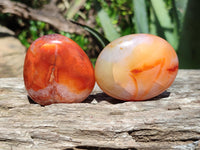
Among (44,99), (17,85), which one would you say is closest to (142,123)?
(44,99)

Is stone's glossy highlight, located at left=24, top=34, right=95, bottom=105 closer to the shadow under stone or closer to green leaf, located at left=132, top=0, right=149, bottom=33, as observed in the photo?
the shadow under stone

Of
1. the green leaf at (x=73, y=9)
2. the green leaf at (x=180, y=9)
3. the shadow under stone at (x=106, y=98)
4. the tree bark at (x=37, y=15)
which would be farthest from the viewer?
the tree bark at (x=37, y=15)

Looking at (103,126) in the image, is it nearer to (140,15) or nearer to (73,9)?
(140,15)

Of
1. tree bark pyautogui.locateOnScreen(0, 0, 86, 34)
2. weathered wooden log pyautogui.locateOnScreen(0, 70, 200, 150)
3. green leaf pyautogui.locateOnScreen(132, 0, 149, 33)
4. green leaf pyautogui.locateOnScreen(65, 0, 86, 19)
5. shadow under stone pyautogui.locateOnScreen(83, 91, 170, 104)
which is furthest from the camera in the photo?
tree bark pyautogui.locateOnScreen(0, 0, 86, 34)

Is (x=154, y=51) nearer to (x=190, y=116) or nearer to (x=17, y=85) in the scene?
(x=190, y=116)

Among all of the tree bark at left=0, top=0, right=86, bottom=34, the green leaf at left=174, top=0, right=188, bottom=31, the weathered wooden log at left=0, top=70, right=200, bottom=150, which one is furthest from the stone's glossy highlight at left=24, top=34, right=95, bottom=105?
the tree bark at left=0, top=0, right=86, bottom=34

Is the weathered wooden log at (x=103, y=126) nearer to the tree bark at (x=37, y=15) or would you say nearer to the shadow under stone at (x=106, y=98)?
the shadow under stone at (x=106, y=98)

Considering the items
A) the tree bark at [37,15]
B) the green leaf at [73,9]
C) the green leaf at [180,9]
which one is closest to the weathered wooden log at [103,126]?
the green leaf at [180,9]
